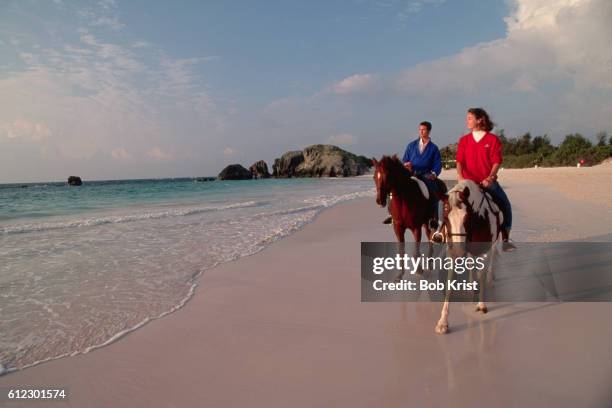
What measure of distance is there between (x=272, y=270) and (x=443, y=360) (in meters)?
3.75

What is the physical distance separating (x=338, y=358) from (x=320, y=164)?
109 meters

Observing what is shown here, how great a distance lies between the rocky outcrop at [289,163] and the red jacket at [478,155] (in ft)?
377

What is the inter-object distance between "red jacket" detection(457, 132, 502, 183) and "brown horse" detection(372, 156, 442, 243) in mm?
749

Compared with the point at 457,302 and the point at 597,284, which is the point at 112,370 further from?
the point at 597,284

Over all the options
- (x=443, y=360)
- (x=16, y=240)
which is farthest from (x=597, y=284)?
(x=16, y=240)

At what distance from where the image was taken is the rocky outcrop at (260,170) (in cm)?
12435

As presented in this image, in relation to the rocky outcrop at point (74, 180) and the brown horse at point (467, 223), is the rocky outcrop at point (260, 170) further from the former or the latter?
the brown horse at point (467, 223)

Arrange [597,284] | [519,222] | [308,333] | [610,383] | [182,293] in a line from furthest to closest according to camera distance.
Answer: [519,222] < [182,293] < [597,284] < [308,333] < [610,383]

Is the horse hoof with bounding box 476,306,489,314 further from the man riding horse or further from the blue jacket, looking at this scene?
the blue jacket

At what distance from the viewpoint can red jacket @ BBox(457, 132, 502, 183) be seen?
4301 millimetres

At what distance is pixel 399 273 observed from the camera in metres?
5.24

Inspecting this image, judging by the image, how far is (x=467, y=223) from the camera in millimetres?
3400

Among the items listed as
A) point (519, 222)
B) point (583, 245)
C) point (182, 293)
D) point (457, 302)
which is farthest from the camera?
point (519, 222)

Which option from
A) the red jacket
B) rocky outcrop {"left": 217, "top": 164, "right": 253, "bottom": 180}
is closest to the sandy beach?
the red jacket
